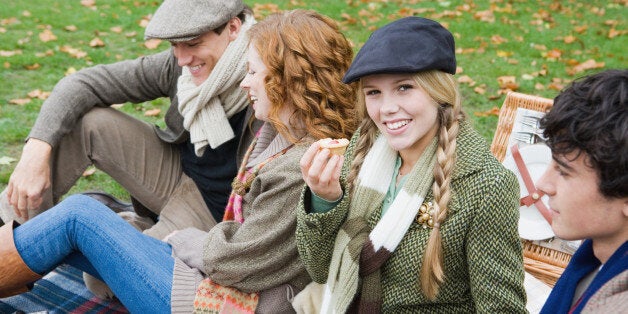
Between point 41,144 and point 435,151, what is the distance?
6.16 ft

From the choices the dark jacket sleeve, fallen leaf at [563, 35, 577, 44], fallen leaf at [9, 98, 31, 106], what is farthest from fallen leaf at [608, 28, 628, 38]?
fallen leaf at [9, 98, 31, 106]

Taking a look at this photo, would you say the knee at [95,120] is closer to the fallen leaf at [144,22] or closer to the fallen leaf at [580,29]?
the fallen leaf at [144,22]

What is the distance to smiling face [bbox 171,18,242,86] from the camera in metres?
2.94

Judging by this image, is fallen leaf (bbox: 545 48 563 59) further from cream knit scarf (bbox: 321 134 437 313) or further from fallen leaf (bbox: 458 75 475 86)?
cream knit scarf (bbox: 321 134 437 313)

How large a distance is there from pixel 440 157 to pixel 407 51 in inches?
13.2

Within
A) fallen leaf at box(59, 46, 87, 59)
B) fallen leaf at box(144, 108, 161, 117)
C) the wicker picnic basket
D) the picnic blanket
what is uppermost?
the wicker picnic basket

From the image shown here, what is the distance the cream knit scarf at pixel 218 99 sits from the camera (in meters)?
2.91

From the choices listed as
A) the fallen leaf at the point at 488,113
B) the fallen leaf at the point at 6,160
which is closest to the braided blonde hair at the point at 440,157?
the fallen leaf at the point at 488,113

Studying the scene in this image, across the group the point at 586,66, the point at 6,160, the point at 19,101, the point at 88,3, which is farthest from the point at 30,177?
the point at 88,3

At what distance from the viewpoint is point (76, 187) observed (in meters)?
4.18

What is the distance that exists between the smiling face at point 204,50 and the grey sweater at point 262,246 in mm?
805

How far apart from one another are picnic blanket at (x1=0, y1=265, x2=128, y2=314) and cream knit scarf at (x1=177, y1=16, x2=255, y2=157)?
2.97 feet

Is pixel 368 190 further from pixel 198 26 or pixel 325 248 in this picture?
pixel 198 26

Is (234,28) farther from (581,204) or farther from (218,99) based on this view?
(581,204)
